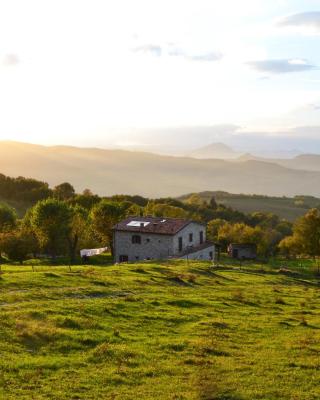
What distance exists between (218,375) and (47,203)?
6067cm

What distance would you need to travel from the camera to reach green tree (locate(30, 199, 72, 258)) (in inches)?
3051

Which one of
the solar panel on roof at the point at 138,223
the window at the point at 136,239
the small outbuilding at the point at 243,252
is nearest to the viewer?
the window at the point at 136,239

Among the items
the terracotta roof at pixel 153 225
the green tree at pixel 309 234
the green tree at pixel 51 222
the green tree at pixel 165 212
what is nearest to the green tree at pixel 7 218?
the green tree at pixel 51 222

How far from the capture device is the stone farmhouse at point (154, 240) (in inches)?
2881

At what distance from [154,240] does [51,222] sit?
1673cm

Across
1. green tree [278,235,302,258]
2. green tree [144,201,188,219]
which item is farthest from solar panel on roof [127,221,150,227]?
green tree [144,201,188,219]

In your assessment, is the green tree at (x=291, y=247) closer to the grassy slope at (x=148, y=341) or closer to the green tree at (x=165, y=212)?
the green tree at (x=165, y=212)

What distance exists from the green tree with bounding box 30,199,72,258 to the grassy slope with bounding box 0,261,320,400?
33.7 meters

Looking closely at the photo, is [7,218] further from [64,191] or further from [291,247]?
[64,191]

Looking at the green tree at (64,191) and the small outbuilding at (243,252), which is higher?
the green tree at (64,191)

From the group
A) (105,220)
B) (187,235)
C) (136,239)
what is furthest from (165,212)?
(136,239)

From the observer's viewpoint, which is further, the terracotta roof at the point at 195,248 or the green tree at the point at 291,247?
the green tree at the point at 291,247

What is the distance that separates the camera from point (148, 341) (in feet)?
86.9

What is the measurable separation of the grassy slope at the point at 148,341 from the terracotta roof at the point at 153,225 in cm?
2831
